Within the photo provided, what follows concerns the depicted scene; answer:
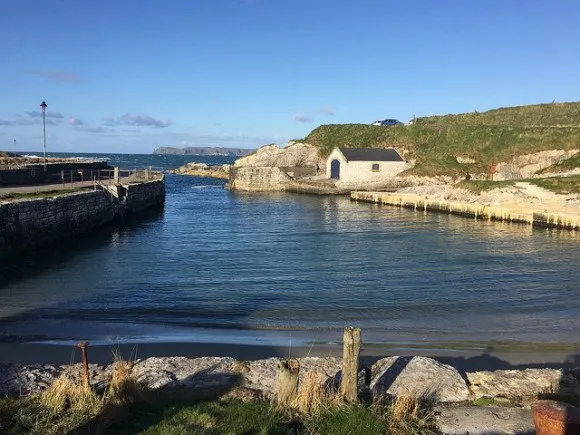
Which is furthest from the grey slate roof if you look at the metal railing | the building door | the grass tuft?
the grass tuft

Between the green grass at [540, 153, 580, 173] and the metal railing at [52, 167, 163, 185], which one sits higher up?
the green grass at [540, 153, 580, 173]

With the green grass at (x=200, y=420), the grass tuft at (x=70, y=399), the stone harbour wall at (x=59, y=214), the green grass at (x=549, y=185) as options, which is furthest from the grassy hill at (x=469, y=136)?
the grass tuft at (x=70, y=399)

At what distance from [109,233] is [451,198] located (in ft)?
115

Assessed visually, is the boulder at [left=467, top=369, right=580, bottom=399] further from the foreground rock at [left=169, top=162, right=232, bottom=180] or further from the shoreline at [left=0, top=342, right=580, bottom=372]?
the foreground rock at [left=169, top=162, right=232, bottom=180]

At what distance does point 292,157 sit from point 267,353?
70085mm

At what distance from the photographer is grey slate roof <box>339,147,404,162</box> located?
2712 inches

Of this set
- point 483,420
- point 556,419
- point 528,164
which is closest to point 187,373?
point 483,420

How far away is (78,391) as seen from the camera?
8398 millimetres

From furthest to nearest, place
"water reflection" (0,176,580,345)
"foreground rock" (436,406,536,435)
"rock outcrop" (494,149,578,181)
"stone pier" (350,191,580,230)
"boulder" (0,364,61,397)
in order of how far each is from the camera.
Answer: "rock outcrop" (494,149,578,181) → "stone pier" (350,191,580,230) → "water reflection" (0,176,580,345) → "boulder" (0,364,61,397) → "foreground rock" (436,406,536,435)

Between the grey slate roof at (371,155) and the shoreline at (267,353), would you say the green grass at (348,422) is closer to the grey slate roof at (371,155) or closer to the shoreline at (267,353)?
the shoreline at (267,353)

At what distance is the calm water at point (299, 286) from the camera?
15.5 meters

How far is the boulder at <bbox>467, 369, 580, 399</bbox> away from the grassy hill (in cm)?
6090

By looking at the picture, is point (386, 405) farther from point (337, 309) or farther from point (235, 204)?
point (235, 204)

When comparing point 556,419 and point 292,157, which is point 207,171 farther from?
point 556,419
